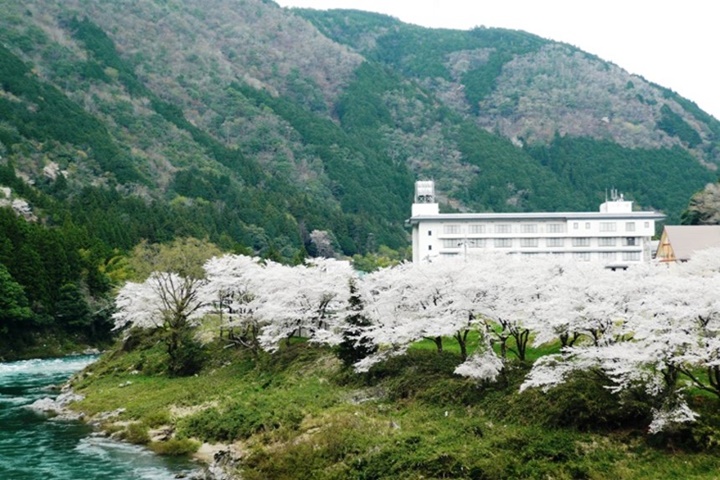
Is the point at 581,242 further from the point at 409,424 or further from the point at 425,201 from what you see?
the point at 409,424

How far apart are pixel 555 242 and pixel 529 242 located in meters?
3.00

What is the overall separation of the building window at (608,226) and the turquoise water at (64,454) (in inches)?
2537

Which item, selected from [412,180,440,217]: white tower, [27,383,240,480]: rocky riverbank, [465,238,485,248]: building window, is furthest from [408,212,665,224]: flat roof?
[27,383,240,480]: rocky riverbank

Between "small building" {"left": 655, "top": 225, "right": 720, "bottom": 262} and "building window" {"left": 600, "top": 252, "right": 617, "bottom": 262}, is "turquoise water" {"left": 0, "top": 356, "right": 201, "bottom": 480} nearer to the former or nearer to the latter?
"small building" {"left": 655, "top": 225, "right": 720, "bottom": 262}

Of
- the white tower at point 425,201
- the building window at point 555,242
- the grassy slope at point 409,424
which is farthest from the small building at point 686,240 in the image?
the grassy slope at point 409,424

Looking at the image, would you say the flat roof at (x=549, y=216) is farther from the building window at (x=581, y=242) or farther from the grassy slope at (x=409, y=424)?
the grassy slope at (x=409, y=424)

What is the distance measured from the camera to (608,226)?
82.3 meters

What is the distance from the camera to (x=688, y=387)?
21.3 meters

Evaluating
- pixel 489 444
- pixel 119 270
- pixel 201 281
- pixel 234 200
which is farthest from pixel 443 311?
pixel 234 200

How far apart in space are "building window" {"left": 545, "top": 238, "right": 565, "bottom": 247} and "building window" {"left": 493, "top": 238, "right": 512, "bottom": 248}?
4.28 meters

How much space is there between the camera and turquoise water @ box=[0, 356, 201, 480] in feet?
79.4

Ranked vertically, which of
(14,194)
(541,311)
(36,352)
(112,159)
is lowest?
(36,352)

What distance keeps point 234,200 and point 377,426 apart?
123411mm

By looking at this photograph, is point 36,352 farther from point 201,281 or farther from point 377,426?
point 377,426
